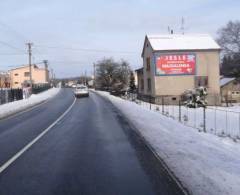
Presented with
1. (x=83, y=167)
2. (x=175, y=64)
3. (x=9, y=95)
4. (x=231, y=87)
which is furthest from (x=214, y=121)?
(x=231, y=87)

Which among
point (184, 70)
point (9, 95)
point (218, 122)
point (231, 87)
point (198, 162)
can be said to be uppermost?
point (184, 70)

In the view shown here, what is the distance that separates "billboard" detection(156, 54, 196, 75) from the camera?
57.0m

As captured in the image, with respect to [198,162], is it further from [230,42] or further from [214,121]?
[230,42]

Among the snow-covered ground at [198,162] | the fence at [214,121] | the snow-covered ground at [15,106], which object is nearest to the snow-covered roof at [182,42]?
the snow-covered ground at [15,106]

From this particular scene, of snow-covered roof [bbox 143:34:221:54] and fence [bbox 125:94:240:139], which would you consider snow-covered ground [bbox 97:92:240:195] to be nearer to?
fence [bbox 125:94:240:139]

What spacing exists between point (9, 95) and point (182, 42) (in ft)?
69.3

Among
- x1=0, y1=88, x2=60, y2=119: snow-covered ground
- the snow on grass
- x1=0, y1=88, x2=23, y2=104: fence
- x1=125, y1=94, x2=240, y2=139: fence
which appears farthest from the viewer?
x1=0, y1=88, x2=23, y2=104: fence

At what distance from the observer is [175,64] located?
5728cm

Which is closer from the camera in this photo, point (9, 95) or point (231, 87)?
point (9, 95)

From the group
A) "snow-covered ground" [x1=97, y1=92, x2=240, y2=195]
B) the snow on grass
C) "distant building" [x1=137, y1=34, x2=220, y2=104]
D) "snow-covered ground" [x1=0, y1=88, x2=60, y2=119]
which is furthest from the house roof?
"snow-covered ground" [x1=97, y1=92, x2=240, y2=195]

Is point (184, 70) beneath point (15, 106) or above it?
above

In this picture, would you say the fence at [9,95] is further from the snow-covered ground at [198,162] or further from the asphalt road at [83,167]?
the snow-covered ground at [198,162]

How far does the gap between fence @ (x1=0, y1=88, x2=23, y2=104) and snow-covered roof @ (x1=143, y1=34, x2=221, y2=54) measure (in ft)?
57.1

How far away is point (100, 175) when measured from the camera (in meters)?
9.75
